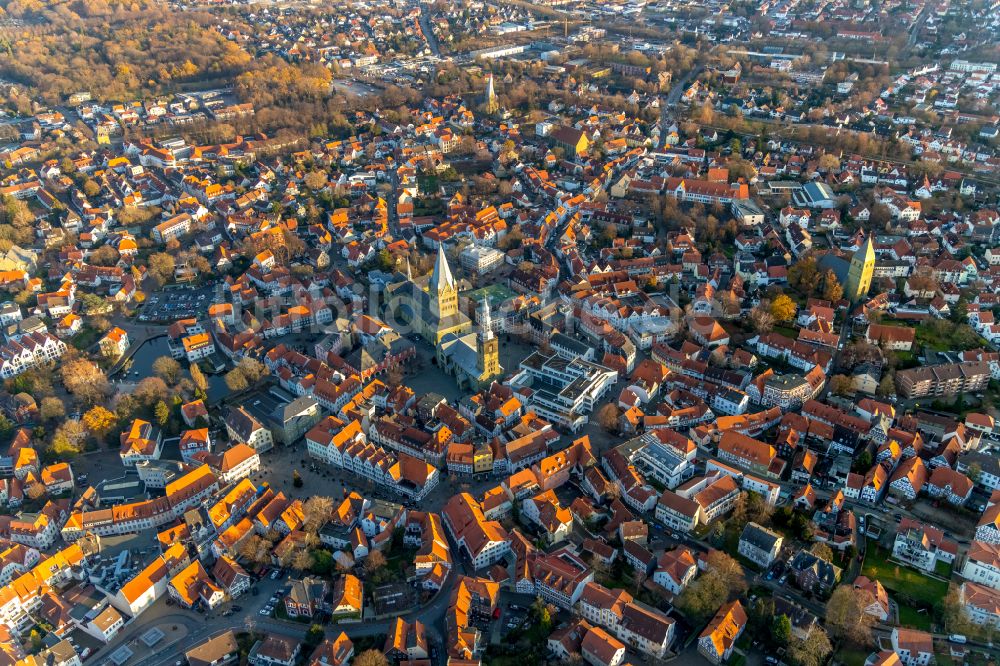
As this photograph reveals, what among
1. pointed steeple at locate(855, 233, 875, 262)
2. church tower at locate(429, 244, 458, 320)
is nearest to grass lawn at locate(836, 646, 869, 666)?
church tower at locate(429, 244, 458, 320)

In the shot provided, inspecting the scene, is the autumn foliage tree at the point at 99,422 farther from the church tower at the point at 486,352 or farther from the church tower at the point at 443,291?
the church tower at the point at 486,352

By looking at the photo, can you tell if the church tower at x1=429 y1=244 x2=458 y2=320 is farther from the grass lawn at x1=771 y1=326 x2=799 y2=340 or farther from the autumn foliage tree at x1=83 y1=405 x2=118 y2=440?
the grass lawn at x1=771 y1=326 x2=799 y2=340

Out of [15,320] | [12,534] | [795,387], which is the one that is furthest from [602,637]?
[15,320]

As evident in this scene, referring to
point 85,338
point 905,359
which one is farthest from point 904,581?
point 85,338

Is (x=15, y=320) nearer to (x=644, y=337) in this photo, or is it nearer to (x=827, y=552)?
(x=644, y=337)

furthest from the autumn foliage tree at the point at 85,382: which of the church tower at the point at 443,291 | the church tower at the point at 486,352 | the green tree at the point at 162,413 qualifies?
the church tower at the point at 486,352

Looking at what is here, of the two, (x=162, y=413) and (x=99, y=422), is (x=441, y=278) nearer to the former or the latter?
(x=162, y=413)

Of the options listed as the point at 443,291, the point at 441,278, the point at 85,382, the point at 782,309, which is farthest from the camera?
the point at 782,309
